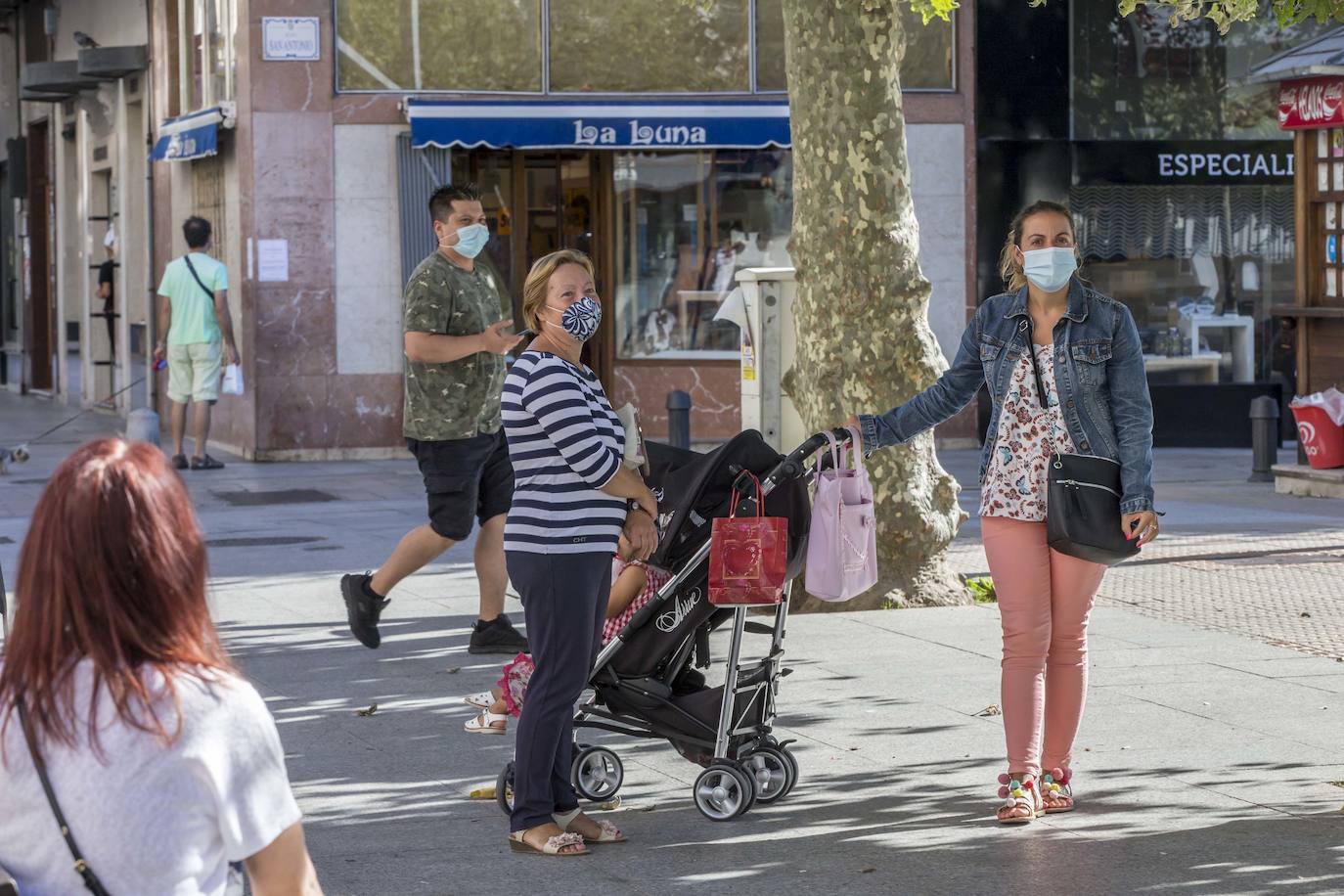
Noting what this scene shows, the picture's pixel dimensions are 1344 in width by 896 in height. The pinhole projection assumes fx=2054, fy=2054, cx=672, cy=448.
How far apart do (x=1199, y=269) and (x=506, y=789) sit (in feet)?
50.2

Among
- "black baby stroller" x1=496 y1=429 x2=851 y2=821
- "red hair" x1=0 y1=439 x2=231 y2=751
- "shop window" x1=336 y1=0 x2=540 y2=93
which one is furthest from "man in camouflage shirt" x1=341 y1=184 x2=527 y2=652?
"shop window" x1=336 y1=0 x2=540 y2=93

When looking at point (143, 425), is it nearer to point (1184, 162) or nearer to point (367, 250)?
point (367, 250)

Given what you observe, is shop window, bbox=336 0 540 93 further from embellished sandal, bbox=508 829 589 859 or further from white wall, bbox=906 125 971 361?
embellished sandal, bbox=508 829 589 859

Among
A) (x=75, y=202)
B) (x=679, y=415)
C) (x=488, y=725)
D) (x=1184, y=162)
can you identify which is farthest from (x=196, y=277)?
(x=488, y=725)

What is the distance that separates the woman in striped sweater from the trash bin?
34.7ft

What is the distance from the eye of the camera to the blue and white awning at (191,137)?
18375 millimetres

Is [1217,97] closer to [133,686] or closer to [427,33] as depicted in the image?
[427,33]

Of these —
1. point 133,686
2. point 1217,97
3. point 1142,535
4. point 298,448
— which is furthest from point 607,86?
point 133,686

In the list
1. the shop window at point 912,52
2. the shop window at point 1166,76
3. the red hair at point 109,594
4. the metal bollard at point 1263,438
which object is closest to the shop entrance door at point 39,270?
the shop window at point 912,52

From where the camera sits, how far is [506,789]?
5.80 metres

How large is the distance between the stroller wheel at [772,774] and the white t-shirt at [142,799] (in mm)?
3535

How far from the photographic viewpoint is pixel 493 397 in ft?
27.1

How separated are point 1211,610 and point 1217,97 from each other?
11.4m

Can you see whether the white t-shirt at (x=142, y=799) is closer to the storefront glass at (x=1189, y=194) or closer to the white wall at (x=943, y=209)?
the white wall at (x=943, y=209)
